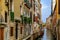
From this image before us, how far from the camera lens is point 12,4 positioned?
47.9 feet

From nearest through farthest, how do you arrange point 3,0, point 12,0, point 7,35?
1. point 3,0
2. point 7,35
3. point 12,0

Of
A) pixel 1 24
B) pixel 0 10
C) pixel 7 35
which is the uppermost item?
pixel 0 10

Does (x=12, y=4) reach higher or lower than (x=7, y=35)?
higher

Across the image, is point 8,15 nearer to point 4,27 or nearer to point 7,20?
point 7,20

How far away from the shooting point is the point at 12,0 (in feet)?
47.7

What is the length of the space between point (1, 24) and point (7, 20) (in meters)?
1.71

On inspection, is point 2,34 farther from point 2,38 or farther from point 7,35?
point 7,35

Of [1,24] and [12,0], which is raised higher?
[12,0]

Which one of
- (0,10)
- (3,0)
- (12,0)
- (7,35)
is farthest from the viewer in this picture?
(12,0)

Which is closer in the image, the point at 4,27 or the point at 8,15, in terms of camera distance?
the point at 4,27

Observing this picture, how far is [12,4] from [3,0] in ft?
9.72

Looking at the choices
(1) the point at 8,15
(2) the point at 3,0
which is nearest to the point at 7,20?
(1) the point at 8,15

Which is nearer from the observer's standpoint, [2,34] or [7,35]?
[2,34]

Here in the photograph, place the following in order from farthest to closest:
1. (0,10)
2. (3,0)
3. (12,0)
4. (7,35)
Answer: (12,0) < (7,35) < (3,0) < (0,10)
